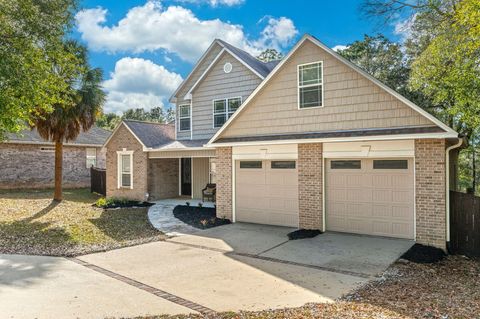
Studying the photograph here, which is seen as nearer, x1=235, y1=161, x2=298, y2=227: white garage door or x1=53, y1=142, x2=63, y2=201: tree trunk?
x1=235, y1=161, x2=298, y2=227: white garage door

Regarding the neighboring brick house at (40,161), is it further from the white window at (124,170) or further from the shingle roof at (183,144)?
the shingle roof at (183,144)

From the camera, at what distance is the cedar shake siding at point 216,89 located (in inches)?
696

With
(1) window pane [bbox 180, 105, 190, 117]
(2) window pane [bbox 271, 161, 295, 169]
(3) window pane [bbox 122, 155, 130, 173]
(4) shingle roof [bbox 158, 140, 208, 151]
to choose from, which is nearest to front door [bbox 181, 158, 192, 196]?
(4) shingle roof [bbox 158, 140, 208, 151]

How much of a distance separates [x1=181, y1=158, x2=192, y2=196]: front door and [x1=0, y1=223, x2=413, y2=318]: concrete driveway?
957 centimetres

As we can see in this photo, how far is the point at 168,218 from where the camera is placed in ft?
46.1

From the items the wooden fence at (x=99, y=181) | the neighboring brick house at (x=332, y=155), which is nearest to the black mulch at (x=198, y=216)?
the neighboring brick house at (x=332, y=155)

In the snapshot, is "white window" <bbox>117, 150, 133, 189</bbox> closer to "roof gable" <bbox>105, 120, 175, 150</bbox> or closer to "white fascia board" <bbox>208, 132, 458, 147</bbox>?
"roof gable" <bbox>105, 120, 175, 150</bbox>

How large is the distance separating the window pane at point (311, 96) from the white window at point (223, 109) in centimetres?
647

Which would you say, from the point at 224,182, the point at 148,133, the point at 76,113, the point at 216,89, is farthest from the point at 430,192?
the point at 76,113

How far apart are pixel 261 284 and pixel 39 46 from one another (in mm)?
9621

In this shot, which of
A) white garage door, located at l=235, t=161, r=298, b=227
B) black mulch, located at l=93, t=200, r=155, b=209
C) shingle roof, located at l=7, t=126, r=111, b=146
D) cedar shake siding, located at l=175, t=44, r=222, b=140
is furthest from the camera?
shingle roof, located at l=7, t=126, r=111, b=146

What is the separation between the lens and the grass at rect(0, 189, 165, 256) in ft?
32.9

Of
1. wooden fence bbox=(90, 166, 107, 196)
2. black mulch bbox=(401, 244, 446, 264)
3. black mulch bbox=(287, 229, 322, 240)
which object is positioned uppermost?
wooden fence bbox=(90, 166, 107, 196)

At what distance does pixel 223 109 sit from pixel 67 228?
927 cm
